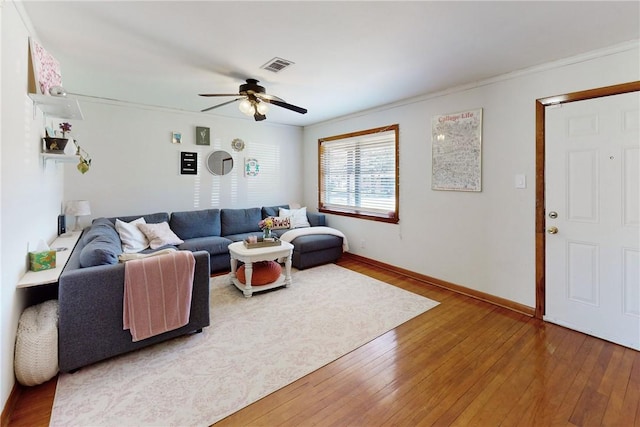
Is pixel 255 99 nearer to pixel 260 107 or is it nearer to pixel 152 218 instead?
pixel 260 107

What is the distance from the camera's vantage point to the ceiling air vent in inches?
107

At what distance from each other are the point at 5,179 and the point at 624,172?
425cm

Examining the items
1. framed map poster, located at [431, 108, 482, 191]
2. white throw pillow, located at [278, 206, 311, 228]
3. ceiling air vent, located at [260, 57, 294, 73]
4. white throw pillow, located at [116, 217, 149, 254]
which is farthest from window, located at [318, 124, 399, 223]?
white throw pillow, located at [116, 217, 149, 254]

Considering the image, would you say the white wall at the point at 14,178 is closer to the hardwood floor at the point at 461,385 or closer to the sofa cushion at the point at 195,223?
the hardwood floor at the point at 461,385

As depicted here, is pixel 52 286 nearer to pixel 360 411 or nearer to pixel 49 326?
pixel 49 326

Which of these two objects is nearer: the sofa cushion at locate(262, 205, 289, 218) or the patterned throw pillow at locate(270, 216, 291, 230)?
the patterned throw pillow at locate(270, 216, 291, 230)

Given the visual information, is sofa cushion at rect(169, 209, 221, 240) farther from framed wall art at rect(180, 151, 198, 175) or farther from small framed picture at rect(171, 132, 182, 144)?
small framed picture at rect(171, 132, 182, 144)

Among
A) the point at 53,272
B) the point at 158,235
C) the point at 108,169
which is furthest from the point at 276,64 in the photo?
the point at 108,169

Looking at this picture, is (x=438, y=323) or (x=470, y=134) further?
(x=470, y=134)

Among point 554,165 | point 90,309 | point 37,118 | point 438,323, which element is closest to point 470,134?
point 554,165

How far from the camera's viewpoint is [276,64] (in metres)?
2.80

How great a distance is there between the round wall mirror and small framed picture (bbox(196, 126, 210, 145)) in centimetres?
22

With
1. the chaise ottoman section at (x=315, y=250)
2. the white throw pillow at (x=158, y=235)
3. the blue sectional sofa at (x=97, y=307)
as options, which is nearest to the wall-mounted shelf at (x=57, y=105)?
the blue sectional sofa at (x=97, y=307)

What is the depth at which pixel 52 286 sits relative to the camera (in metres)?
2.41
